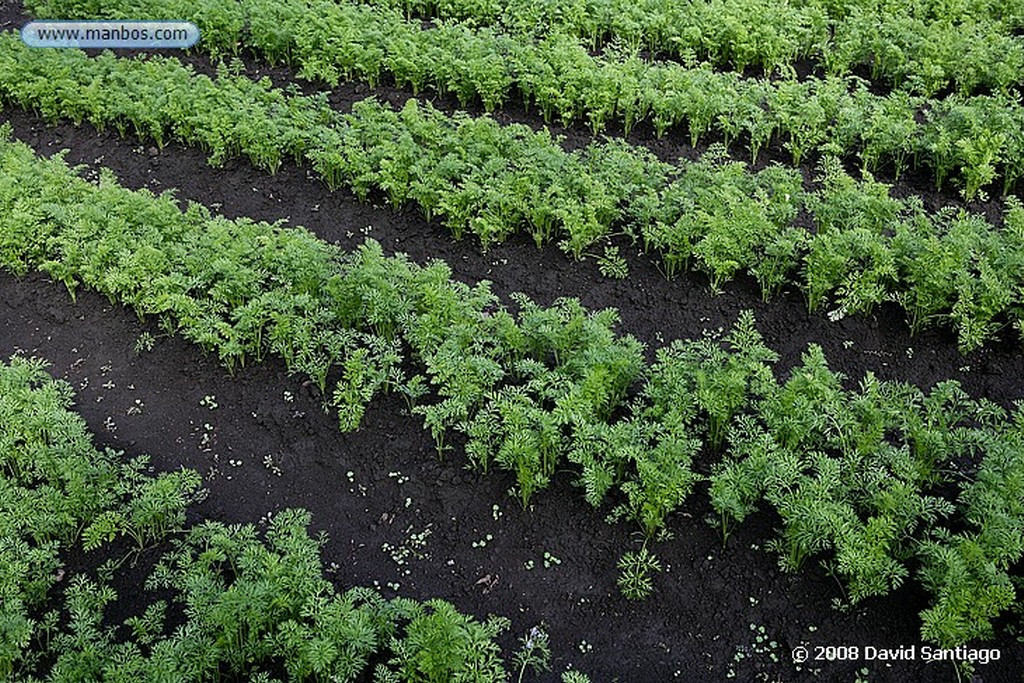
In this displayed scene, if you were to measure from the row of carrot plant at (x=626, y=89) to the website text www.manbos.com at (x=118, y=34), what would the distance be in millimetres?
181

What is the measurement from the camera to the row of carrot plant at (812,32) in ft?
32.8

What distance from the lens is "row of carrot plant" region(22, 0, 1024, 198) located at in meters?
8.84

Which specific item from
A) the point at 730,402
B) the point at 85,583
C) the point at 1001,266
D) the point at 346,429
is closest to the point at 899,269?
the point at 1001,266

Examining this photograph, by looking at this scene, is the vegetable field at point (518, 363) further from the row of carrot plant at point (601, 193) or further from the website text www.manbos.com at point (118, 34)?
the website text www.manbos.com at point (118, 34)

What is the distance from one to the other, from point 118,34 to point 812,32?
307 inches

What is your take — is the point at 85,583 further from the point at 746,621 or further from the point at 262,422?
the point at 746,621

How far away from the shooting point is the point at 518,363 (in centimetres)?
655

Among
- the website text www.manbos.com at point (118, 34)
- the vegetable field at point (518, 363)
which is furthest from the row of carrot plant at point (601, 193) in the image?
the website text www.manbos.com at point (118, 34)

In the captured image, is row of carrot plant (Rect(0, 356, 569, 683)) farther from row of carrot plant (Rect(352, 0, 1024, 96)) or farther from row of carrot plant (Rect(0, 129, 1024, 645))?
row of carrot plant (Rect(352, 0, 1024, 96))

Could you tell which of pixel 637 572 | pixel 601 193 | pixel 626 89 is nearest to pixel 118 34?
pixel 626 89

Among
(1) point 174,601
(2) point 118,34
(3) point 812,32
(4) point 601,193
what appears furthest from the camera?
(2) point 118,34

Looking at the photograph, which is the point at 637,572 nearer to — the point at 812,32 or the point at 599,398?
the point at 599,398

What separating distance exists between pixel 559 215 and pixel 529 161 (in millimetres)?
702

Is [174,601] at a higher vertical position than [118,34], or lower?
lower
